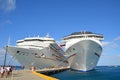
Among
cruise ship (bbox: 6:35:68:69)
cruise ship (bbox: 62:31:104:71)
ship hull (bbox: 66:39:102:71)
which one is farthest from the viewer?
cruise ship (bbox: 6:35:68:69)

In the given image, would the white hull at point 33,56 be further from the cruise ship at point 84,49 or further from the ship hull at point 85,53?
the ship hull at point 85,53

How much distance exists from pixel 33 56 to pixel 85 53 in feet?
43.1

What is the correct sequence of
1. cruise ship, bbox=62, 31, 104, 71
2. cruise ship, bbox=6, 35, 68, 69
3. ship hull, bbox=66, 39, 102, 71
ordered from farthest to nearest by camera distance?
cruise ship, bbox=6, 35, 68, 69
cruise ship, bbox=62, 31, 104, 71
ship hull, bbox=66, 39, 102, 71

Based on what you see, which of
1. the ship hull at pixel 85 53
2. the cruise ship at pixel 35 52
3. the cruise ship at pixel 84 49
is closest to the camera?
the ship hull at pixel 85 53

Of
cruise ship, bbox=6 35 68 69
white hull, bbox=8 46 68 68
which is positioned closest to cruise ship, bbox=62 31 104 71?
white hull, bbox=8 46 68 68

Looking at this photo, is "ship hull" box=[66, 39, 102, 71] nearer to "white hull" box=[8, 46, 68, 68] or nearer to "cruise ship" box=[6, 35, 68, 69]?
"white hull" box=[8, 46, 68, 68]

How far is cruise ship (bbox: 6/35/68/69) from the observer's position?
47.4 metres

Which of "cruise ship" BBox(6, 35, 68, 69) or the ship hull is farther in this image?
"cruise ship" BBox(6, 35, 68, 69)

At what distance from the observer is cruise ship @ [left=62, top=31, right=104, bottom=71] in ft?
154

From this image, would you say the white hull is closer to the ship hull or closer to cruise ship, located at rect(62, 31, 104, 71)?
cruise ship, located at rect(62, 31, 104, 71)

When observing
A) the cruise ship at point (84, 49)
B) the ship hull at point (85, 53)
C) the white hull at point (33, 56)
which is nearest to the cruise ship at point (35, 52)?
the white hull at point (33, 56)

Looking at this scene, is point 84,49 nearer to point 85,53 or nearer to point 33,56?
point 85,53

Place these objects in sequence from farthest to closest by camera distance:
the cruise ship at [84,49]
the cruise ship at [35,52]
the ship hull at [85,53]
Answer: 1. the cruise ship at [35,52]
2. the cruise ship at [84,49]
3. the ship hull at [85,53]

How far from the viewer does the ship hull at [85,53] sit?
154 feet
